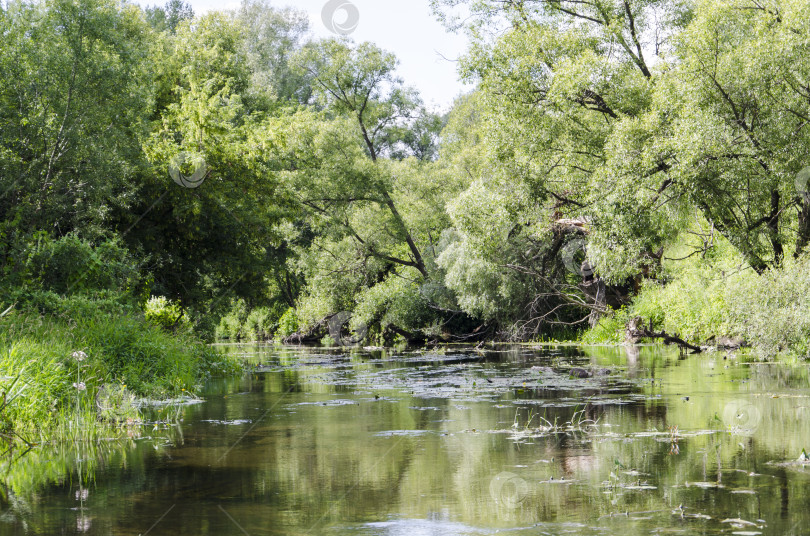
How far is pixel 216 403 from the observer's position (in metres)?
12.4

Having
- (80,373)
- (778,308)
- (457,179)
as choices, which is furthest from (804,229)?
(457,179)

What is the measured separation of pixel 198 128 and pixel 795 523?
1854 cm

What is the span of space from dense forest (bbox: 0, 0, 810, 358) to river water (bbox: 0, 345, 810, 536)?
2939 mm

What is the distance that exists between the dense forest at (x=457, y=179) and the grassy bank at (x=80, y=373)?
597mm

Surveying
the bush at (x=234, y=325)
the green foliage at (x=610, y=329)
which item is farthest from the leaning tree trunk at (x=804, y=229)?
the bush at (x=234, y=325)

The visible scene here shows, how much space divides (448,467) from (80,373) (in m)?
5.87

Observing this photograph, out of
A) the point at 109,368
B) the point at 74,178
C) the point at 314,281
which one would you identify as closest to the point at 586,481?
the point at 109,368

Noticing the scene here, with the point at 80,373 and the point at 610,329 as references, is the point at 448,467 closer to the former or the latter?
the point at 80,373

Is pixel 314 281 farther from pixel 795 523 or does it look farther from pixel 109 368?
pixel 795 523

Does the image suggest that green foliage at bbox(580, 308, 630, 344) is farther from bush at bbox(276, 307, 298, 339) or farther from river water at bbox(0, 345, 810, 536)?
bush at bbox(276, 307, 298, 339)

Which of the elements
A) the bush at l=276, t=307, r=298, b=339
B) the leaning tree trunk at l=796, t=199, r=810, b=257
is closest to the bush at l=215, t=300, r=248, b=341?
the bush at l=276, t=307, r=298, b=339

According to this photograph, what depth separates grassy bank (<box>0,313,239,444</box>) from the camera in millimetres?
8750

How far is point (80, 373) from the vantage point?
1065 cm

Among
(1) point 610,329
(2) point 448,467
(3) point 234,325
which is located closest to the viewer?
(2) point 448,467
